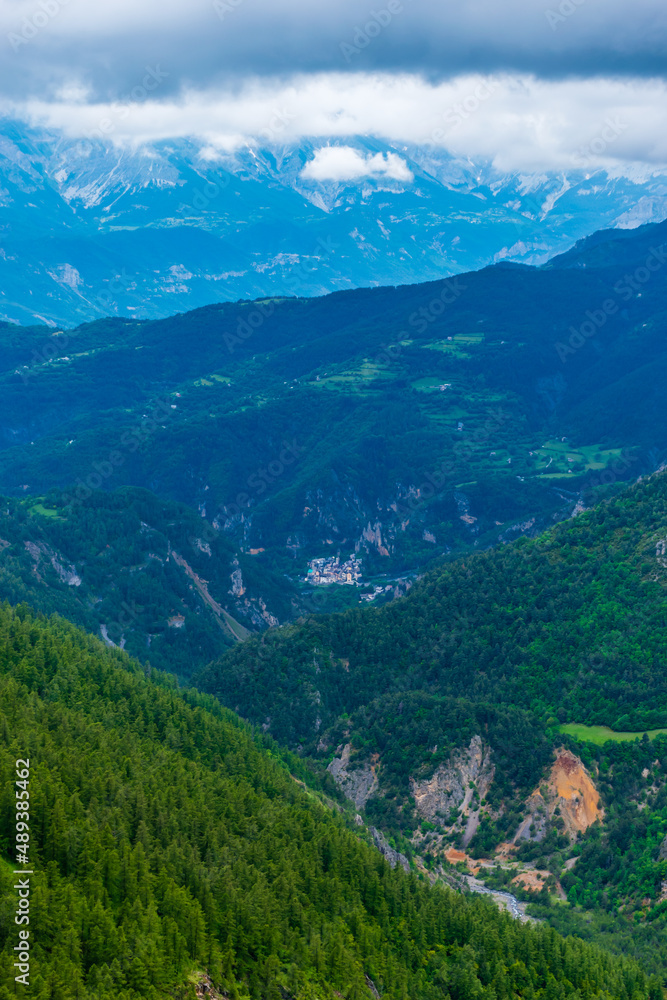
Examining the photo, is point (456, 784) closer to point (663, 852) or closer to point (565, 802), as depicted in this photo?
point (565, 802)

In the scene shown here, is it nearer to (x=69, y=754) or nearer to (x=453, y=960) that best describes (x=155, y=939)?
(x=69, y=754)

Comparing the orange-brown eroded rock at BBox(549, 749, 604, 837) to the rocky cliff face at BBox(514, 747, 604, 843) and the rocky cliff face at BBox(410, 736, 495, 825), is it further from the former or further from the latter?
the rocky cliff face at BBox(410, 736, 495, 825)

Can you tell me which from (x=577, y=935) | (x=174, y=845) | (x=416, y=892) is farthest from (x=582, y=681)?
(x=174, y=845)

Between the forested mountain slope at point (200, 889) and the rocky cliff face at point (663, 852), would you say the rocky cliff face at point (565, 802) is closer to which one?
the rocky cliff face at point (663, 852)

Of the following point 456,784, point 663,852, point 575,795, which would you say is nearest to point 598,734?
point 575,795

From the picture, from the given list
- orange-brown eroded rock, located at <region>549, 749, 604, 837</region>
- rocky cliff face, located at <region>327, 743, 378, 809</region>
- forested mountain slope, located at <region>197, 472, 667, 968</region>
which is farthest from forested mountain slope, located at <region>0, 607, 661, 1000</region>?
orange-brown eroded rock, located at <region>549, 749, 604, 837</region>

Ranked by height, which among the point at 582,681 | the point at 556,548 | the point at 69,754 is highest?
the point at 556,548
